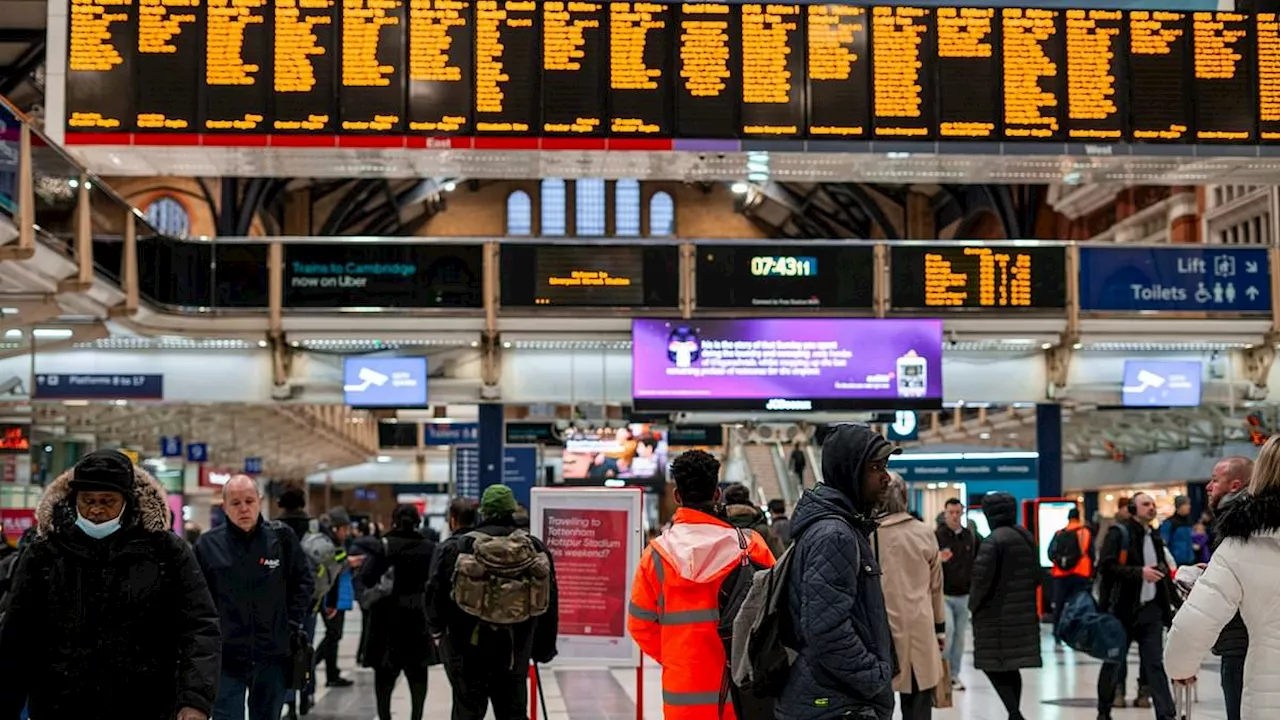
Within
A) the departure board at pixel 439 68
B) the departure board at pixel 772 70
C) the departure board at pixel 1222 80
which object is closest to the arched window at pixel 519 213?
the departure board at pixel 772 70

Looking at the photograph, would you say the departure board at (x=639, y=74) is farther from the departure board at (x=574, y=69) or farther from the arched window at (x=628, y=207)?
the arched window at (x=628, y=207)

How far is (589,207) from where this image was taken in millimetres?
47812

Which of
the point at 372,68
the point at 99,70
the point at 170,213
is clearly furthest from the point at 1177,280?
Answer: the point at 170,213

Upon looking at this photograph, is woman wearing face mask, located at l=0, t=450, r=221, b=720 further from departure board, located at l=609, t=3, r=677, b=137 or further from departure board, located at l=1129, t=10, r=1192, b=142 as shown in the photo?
departure board, located at l=1129, t=10, r=1192, b=142

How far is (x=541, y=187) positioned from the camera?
1922 inches

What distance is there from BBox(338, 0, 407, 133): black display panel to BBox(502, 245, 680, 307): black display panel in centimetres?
382

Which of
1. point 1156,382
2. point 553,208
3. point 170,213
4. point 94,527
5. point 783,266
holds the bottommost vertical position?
point 94,527

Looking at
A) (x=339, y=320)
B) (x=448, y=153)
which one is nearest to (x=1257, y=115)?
(x=448, y=153)

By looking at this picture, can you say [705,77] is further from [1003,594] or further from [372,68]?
[1003,594]

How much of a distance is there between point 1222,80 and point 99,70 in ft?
29.7

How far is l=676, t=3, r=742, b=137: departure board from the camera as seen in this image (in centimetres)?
1343

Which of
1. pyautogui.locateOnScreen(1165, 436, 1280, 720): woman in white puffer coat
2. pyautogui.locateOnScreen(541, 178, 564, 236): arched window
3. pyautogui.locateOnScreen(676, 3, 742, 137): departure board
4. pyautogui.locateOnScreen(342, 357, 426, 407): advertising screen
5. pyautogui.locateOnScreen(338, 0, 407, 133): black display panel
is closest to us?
pyautogui.locateOnScreen(1165, 436, 1280, 720): woman in white puffer coat

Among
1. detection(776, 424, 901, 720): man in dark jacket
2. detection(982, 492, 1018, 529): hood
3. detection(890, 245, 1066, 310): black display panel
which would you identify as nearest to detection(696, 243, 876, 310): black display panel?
detection(890, 245, 1066, 310): black display panel

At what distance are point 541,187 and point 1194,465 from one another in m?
25.3
